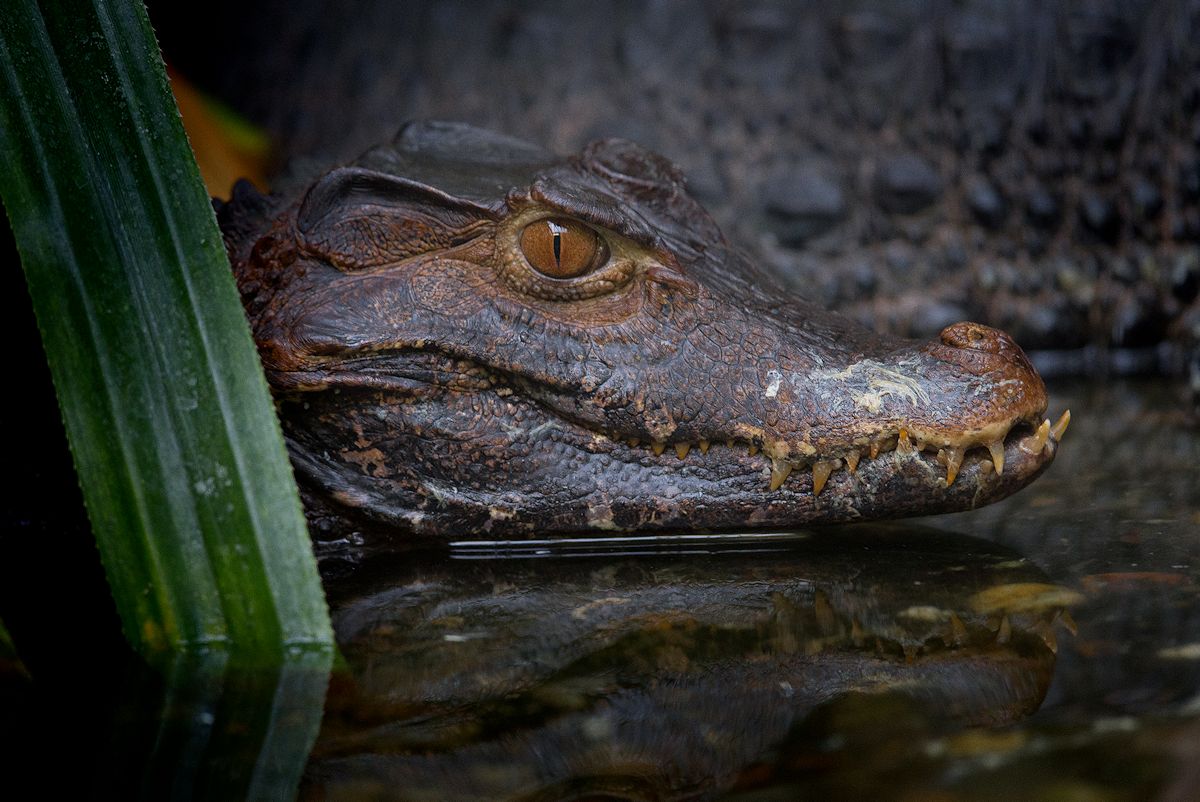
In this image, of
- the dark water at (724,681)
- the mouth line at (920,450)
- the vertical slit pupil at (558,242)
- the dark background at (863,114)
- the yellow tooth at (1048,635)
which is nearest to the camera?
the dark water at (724,681)

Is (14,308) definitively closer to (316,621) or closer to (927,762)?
(316,621)

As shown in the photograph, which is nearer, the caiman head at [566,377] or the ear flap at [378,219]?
the caiman head at [566,377]

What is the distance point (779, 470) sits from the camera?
2250 mm

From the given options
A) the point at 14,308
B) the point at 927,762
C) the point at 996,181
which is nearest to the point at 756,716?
the point at 927,762

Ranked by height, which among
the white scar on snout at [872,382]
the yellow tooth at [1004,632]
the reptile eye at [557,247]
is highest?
the reptile eye at [557,247]

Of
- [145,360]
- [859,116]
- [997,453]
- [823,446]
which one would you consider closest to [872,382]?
[823,446]

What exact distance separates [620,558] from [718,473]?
10.9 inches

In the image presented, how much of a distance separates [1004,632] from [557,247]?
3.67 ft

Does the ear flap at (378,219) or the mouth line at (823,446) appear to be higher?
the ear flap at (378,219)

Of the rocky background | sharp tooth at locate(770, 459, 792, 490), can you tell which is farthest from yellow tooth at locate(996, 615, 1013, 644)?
the rocky background

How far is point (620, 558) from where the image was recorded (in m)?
2.41

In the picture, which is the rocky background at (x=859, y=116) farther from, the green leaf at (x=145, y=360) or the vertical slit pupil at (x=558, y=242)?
the green leaf at (x=145, y=360)

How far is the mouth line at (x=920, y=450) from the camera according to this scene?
7.08 feet

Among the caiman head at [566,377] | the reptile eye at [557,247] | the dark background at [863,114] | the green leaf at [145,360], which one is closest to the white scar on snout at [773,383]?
the caiman head at [566,377]
